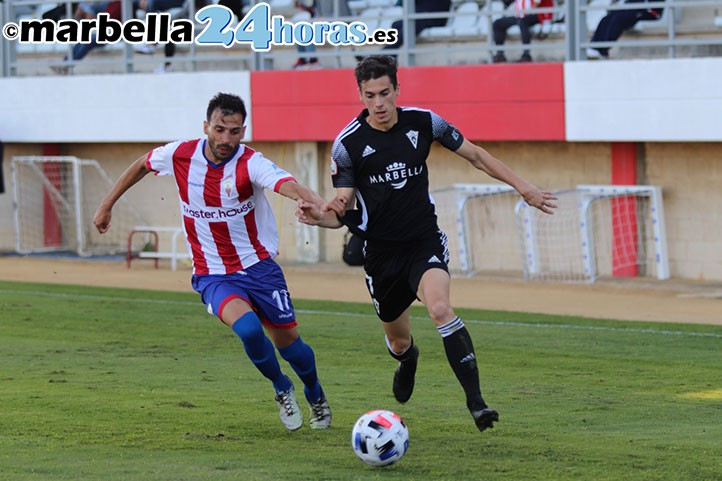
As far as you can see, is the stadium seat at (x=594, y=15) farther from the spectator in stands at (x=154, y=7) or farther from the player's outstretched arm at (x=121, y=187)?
the player's outstretched arm at (x=121, y=187)

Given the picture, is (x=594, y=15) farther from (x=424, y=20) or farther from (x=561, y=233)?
(x=561, y=233)

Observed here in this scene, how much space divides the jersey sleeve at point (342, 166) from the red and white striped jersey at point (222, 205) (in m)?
0.38

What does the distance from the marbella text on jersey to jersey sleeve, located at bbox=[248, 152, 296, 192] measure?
14.4 metres

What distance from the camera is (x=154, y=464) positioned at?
7500mm

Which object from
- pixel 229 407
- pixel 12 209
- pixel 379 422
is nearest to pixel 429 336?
pixel 229 407

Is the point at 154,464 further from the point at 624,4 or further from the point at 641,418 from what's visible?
the point at 624,4

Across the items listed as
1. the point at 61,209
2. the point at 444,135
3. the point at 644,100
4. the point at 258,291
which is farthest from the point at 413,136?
the point at 61,209

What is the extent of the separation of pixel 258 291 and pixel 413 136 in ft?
4.46

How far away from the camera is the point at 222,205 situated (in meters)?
8.34

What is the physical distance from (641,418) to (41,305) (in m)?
10.1

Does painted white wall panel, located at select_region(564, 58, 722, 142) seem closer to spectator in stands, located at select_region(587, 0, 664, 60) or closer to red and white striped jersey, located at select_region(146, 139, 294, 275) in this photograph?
spectator in stands, located at select_region(587, 0, 664, 60)

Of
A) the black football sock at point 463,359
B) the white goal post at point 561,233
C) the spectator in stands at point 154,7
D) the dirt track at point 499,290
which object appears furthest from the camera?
the spectator in stands at point 154,7

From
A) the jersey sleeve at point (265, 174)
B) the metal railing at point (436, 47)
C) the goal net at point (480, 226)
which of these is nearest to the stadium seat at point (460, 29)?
the metal railing at point (436, 47)

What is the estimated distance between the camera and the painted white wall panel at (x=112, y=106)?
2392 cm
